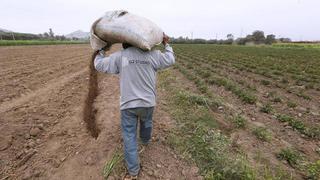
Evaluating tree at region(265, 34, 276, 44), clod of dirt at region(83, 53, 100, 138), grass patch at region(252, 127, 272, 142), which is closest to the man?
clod of dirt at region(83, 53, 100, 138)

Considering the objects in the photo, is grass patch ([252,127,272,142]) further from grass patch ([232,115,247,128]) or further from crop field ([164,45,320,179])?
grass patch ([232,115,247,128])

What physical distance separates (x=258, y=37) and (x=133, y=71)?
79.1 metres

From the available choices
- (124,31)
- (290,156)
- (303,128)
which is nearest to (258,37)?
(303,128)

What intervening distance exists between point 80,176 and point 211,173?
4.80 feet

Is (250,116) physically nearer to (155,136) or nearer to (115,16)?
(155,136)

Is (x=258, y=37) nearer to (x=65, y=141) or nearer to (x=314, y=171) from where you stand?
(x=314, y=171)

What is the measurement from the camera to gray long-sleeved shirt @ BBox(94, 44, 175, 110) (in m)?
2.81

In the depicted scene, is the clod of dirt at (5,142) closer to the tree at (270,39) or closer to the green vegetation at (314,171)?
the green vegetation at (314,171)

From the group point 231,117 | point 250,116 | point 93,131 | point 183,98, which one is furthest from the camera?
point 183,98

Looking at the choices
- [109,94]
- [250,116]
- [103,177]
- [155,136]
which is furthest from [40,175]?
[250,116]

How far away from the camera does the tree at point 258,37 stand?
242 ft

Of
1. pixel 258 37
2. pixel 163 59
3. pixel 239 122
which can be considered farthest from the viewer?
pixel 258 37

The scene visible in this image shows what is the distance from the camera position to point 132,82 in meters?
2.83

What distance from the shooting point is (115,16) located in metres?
2.90
